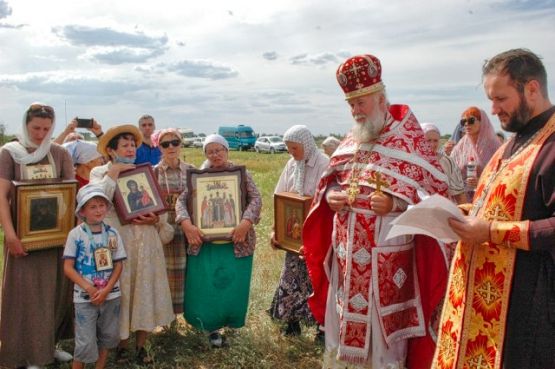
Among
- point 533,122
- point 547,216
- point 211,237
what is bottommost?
point 211,237

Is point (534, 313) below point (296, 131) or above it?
below

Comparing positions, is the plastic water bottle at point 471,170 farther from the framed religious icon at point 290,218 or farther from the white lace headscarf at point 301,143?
the framed religious icon at point 290,218

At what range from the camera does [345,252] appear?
12.7 ft

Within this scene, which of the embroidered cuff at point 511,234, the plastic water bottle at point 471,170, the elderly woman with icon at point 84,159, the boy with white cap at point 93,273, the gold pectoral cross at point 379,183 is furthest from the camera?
the elderly woman with icon at point 84,159

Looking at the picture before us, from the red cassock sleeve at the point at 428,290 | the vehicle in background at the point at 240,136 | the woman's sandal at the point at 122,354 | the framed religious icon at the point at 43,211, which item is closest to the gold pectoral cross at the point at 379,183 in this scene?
the red cassock sleeve at the point at 428,290

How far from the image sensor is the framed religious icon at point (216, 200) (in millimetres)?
4996

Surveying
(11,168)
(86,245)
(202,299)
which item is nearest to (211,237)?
(202,299)

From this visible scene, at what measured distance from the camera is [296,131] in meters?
5.14

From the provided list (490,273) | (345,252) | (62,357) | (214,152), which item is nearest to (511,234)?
(490,273)

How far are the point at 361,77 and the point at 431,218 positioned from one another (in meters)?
1.47

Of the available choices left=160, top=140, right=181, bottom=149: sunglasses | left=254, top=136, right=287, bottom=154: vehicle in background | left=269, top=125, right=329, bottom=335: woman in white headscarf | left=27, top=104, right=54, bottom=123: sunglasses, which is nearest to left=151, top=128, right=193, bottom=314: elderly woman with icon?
left=160, top=140, right=181, bottom=149: sunglasses

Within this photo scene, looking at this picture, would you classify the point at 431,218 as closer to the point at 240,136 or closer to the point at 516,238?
the point at 516,238

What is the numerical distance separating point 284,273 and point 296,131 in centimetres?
144

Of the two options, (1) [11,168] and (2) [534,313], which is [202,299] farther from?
(2) [534,313]
